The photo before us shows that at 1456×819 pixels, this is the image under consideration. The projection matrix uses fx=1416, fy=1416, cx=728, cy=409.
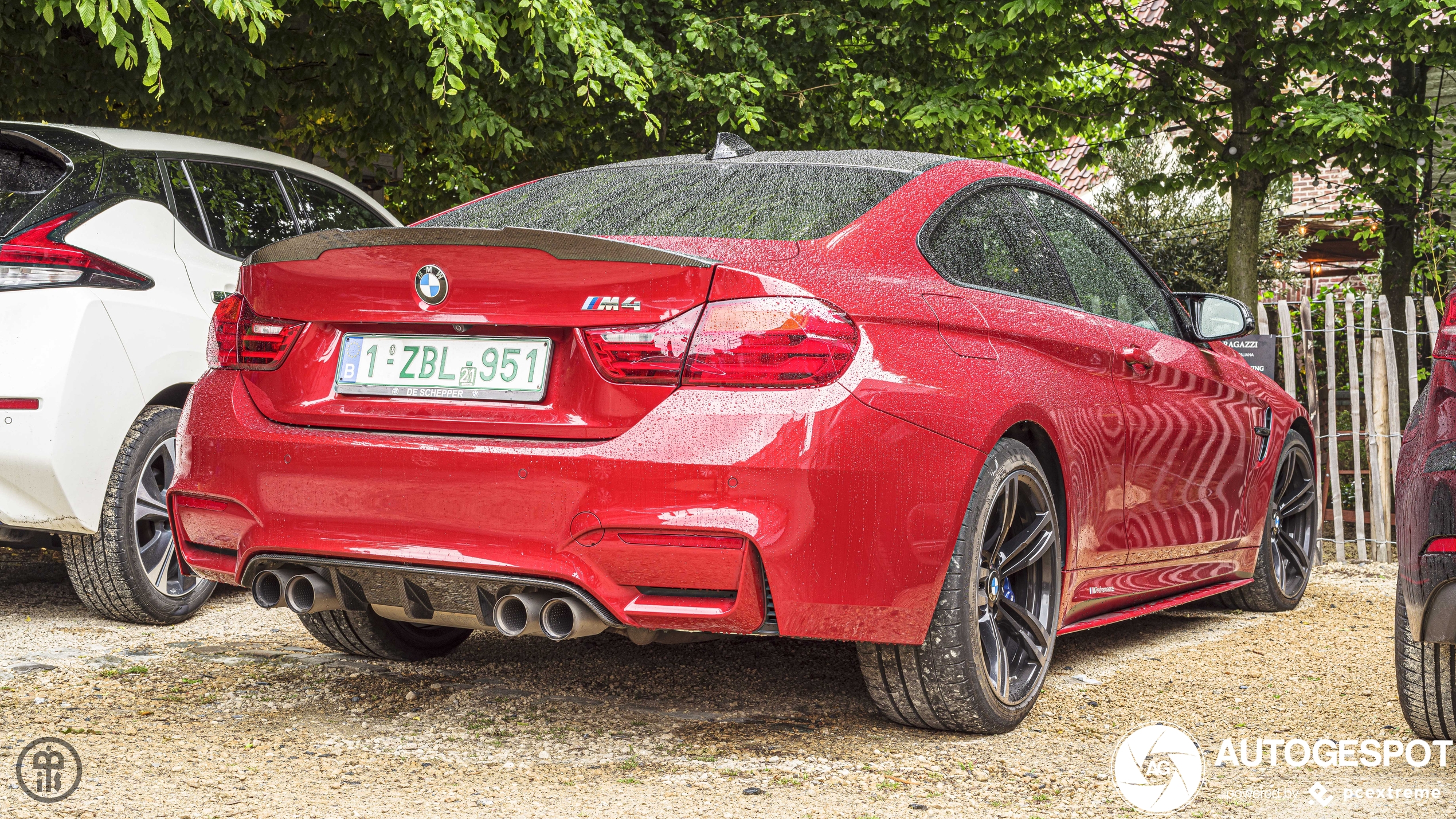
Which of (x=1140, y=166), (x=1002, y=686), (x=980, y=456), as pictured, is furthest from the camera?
(x=1140, y=166)

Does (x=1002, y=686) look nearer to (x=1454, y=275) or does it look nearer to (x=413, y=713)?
(x=413, y=713)

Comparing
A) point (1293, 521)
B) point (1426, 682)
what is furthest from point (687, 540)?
point (1293, 521)

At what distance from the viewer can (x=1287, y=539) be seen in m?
5.87

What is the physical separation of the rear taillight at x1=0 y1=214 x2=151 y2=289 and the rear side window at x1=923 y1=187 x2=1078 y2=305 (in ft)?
9.23

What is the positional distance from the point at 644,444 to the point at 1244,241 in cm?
867

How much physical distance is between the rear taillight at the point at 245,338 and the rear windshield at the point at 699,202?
48 centimetres

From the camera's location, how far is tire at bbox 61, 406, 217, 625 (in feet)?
15.8

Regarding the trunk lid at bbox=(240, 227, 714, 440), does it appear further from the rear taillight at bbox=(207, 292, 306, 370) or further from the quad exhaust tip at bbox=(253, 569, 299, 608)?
the quad exhaust tip at bbox=(253, 569, 299, 608)

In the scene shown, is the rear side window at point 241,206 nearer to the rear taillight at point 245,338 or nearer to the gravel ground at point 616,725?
the gravel ground at point 616,725

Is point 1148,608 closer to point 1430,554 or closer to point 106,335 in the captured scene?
point 1430,554

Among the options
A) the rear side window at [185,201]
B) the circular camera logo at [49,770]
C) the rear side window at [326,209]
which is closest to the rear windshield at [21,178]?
the rear side window at [185,201]

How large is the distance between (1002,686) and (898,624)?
0.56 m

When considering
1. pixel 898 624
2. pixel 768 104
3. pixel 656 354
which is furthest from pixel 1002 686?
pixel 768 104

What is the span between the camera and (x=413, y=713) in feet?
12.2
